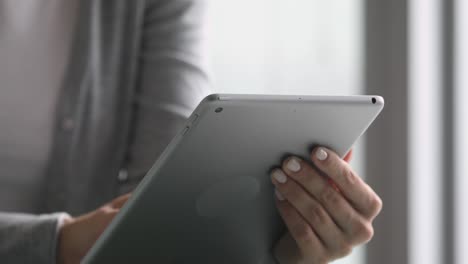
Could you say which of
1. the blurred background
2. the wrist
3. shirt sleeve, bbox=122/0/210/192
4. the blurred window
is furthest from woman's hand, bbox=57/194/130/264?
the blurred window

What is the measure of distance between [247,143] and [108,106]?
0.48m

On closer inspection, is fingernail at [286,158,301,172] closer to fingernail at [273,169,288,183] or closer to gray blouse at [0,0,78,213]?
fingernail at [273,169,288,183]

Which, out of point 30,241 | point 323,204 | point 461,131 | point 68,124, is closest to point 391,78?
point 461,131

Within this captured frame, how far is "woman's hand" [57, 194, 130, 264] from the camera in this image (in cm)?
72

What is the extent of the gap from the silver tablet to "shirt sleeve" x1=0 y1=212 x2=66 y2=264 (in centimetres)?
9

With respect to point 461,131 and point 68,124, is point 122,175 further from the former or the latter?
point 461,131

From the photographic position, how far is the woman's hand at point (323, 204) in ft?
2.18

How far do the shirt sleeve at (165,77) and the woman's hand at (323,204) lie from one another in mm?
310

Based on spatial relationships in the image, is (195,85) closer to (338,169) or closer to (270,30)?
(338,169)

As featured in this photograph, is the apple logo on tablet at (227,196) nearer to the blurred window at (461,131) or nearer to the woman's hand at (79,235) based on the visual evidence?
the woman's hand at (79,235)

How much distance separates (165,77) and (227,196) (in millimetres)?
375

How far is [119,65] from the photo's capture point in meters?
1.05

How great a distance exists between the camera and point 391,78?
5.70ft

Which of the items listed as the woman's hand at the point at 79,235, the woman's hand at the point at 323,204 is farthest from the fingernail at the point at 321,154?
the woman's hand at the point at 79,235
